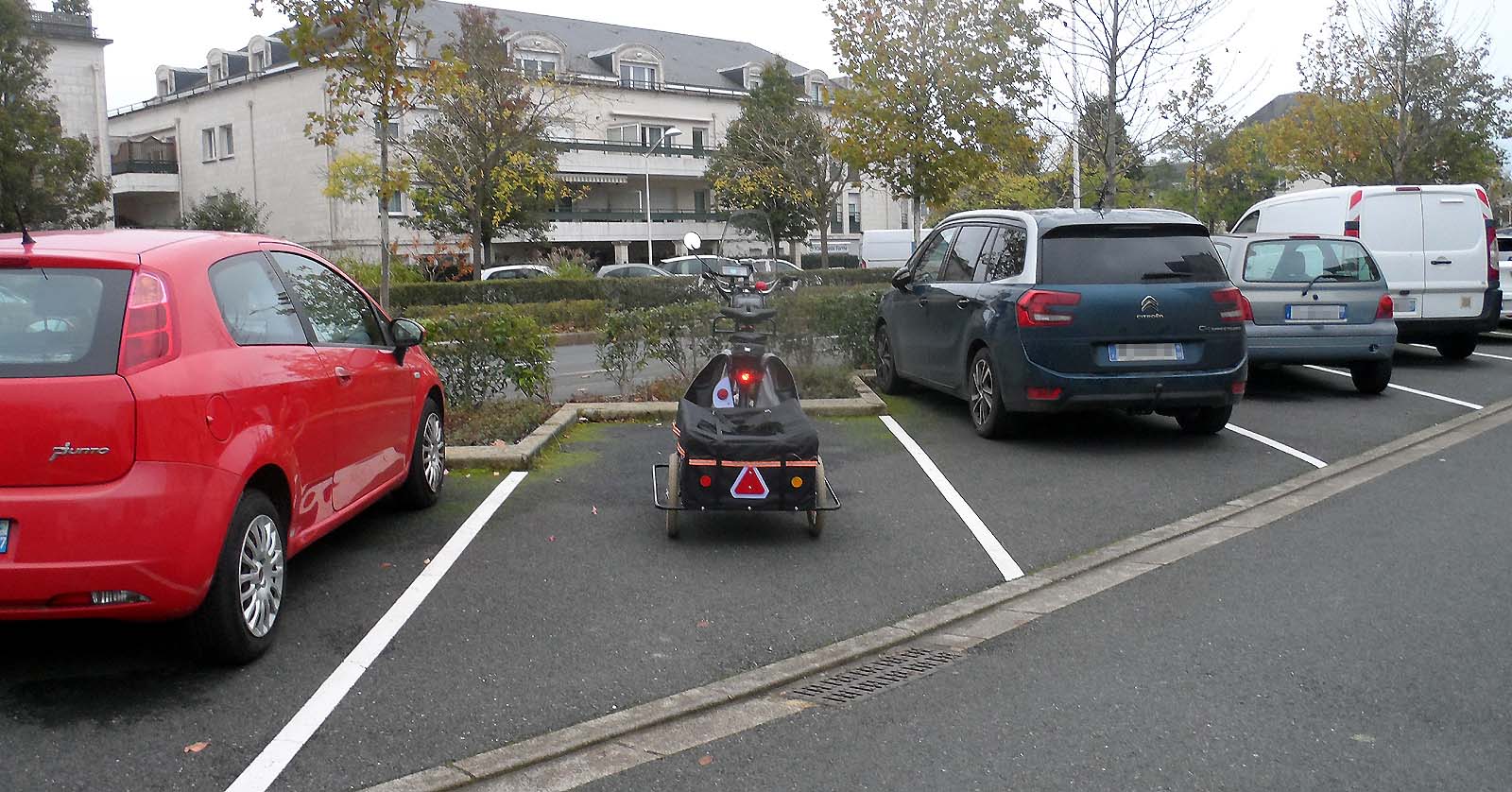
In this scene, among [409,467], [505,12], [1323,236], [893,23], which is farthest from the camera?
[505,12]

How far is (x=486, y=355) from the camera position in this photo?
10.2 m

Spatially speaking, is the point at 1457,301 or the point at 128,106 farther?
the point at 128,106

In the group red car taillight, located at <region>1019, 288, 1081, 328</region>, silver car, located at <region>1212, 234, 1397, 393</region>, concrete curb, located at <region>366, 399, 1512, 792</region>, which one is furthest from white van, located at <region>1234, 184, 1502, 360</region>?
red car taillight, located at <region>1019, 288, 1081, 328</region>

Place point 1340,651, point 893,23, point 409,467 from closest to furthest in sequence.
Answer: point 1340,651, point 409,467, point 893,23

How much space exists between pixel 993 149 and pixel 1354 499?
11575 millimetres

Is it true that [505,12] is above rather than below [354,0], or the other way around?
above

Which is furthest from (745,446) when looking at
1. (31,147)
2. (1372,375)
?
(31,147)

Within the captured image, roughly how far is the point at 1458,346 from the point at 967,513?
35.4 feet

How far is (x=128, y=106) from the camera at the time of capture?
61.7 metres

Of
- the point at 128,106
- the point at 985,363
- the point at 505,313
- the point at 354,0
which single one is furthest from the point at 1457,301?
the point at 128,106

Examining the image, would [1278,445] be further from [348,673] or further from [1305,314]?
[348,673]

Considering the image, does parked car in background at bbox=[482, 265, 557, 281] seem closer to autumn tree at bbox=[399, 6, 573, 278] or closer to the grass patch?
autumn tree at bbox=[399, 6, 573, 278]

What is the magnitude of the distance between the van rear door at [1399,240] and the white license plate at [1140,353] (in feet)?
22.8

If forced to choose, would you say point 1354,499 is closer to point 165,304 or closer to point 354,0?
point 165,304
